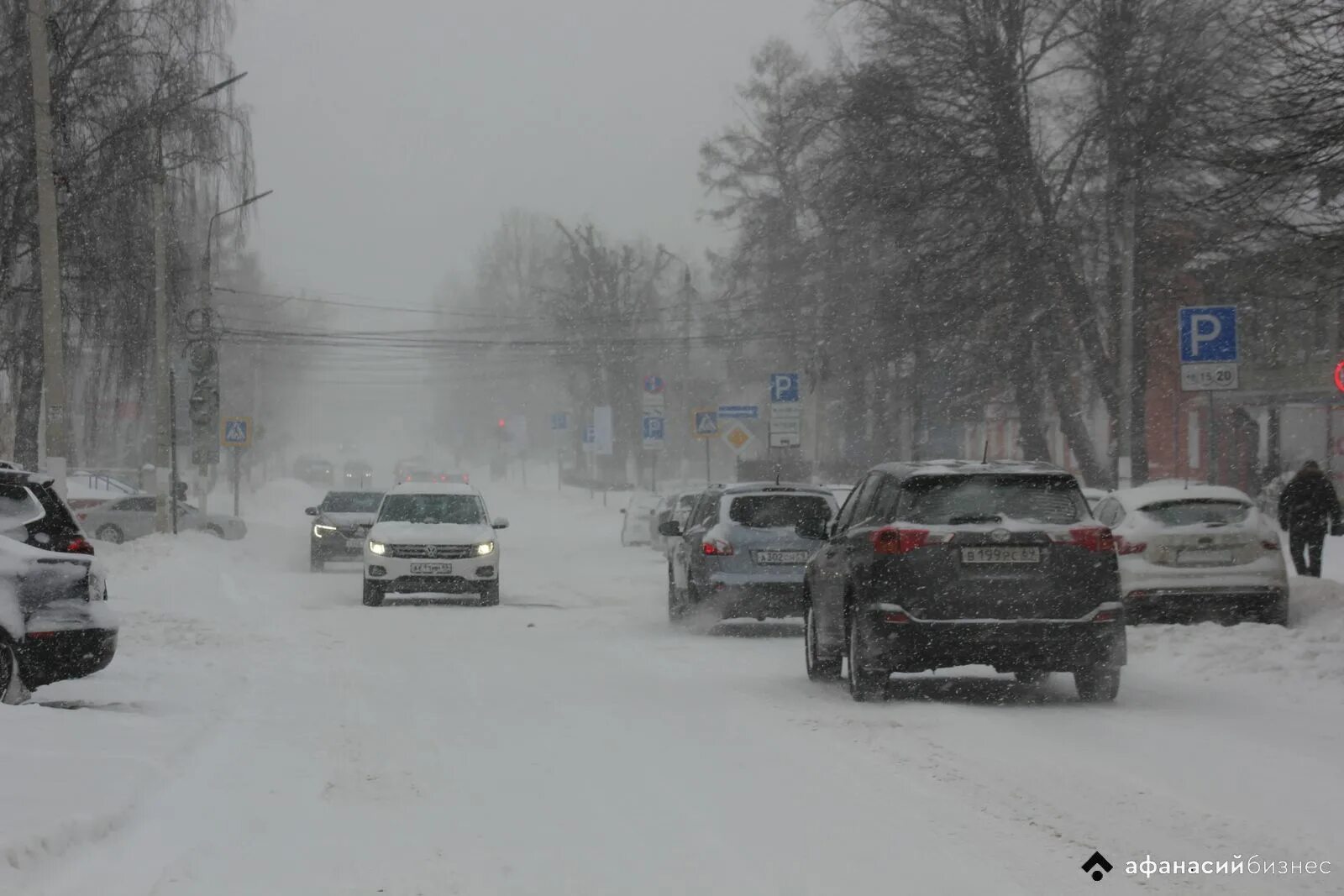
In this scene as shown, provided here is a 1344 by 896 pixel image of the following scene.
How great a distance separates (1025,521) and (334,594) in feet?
55.0

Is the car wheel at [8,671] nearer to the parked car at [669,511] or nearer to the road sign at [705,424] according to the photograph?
the parked car at [669,511]

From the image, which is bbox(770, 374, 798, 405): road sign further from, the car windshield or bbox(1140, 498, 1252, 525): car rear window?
bbox(1140, 498, 1252, 525): car rear window

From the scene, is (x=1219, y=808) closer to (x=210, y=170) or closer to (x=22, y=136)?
(x=22, y=136)

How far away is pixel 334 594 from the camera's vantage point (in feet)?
87.8

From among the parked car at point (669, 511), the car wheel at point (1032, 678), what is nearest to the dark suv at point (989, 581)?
the car wheel at point (1032, 678)

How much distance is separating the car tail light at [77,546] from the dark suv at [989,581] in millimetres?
5241

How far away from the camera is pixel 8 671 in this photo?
10672mm

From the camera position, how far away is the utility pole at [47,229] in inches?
944

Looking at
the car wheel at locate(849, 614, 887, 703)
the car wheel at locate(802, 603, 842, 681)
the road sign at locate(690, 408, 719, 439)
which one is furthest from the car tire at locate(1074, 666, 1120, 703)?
the road sign at locate(690, 408, 719, 439)

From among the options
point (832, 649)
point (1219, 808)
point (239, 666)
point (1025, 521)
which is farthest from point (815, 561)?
point (1219, 808)

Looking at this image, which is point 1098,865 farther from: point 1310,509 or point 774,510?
point 1310,509

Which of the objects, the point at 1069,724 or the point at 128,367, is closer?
the point at 1069,724

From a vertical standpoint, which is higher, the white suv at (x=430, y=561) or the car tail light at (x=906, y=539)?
the car tail light at (x=906, y=539)

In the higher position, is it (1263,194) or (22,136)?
(22,136)
